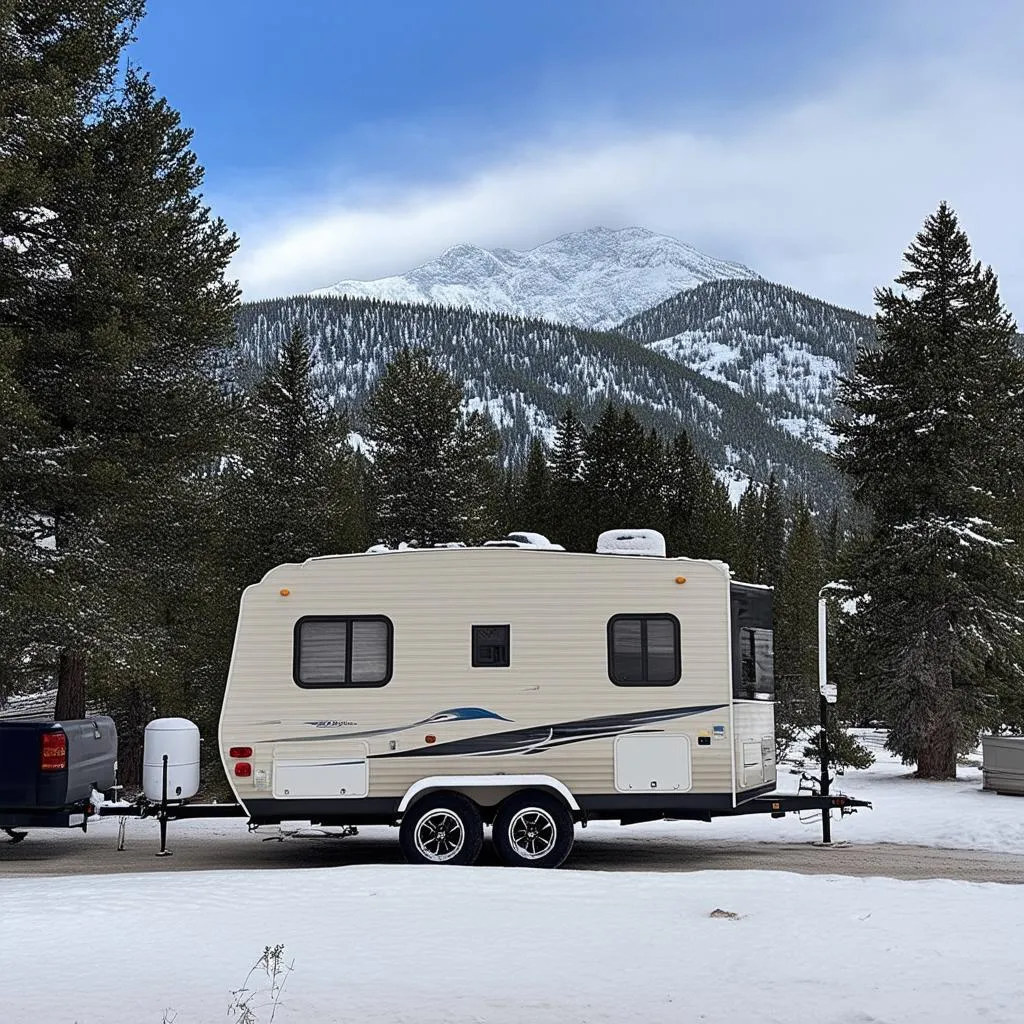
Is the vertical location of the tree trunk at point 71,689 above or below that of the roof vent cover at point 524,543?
below

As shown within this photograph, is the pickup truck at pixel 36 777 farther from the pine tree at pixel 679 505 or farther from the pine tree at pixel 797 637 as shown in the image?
the pine tree at pixel 797 637

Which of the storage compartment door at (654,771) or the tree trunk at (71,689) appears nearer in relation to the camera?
the storage compartment door at (654,771)

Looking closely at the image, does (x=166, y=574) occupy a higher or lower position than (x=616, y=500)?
lower

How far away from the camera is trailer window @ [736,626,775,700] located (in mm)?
12289

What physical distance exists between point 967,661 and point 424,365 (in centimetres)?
1693

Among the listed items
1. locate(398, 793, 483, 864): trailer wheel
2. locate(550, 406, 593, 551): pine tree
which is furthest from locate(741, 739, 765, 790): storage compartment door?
locate(550, 406, 593, 551): pine tree

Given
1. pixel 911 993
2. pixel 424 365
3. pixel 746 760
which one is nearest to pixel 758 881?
pixel 746 760

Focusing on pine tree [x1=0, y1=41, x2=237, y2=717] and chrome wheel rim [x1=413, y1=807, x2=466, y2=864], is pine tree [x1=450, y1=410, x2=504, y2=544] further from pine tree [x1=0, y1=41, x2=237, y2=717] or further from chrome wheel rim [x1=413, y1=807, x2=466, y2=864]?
chrome wheel rim [x1=413, y1=807, x2=466, y2=864]

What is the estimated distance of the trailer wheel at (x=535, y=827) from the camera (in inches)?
465

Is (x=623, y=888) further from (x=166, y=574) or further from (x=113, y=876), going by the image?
(x=166, y=574)

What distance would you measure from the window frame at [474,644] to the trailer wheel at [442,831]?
1369mm

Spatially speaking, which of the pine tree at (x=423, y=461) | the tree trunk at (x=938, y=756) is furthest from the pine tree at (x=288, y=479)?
the tree trunk at (x=938, y=756)

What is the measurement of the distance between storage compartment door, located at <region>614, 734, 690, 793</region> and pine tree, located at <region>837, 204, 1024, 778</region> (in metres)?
11.7

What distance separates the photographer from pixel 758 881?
10227 millimetres
